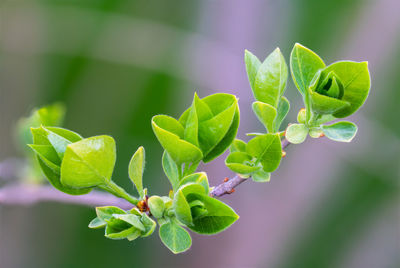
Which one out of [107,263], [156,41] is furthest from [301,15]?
[107,263]

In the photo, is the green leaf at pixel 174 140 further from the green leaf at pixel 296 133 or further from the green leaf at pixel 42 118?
the green leaf at pixel 42 118

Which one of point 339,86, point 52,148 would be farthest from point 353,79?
point 52,148

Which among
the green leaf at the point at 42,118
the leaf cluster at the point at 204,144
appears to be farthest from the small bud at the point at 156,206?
the green leaf at the point at 42,118

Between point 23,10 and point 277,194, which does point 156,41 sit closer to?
point 23,10

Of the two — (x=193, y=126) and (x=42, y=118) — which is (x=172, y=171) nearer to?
(x=193, y=126)

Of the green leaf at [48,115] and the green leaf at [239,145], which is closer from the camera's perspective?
the green leaf at [239,145]

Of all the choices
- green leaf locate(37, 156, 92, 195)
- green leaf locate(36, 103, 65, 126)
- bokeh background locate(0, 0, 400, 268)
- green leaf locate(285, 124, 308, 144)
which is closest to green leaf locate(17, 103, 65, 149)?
green leaf locate(36, 103, 65, 126)

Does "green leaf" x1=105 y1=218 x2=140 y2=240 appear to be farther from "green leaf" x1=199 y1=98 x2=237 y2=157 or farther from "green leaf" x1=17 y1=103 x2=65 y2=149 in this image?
"green leaf" x1=17 y1=103 x2=65 y2=149
